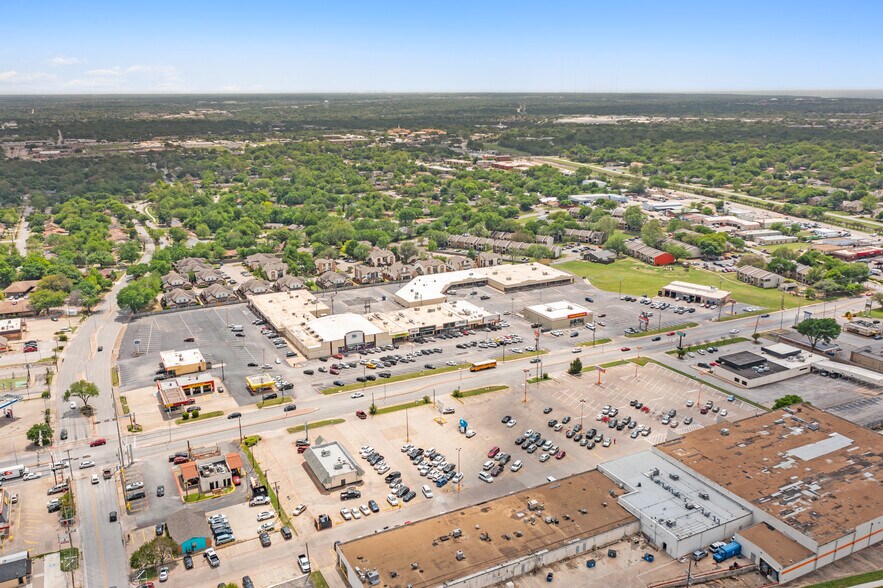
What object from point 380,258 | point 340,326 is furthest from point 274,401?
point 380,258

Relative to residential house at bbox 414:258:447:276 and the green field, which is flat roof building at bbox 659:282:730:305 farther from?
residential house at bbox 414:258:447:276

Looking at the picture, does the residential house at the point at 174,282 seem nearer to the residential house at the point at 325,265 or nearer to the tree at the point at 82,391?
the residential house at the point at 325,265

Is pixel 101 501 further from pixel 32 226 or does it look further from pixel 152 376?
pixel 32 226

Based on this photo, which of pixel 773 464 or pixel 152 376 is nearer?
pixel 773 464

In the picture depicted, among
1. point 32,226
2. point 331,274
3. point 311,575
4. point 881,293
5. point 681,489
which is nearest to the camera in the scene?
point 311,575

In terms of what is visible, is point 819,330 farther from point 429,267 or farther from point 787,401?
point 429,267

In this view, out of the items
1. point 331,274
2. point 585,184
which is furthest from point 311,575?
point 585,184
